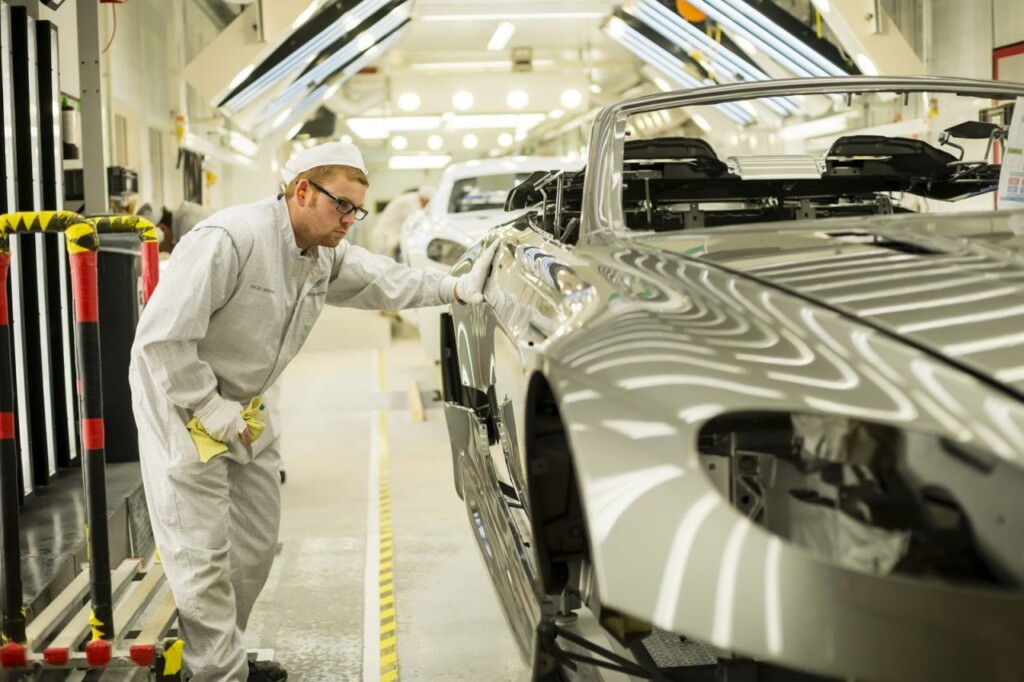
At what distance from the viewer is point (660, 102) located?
2.90m

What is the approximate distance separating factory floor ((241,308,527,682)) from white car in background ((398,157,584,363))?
1045 mm

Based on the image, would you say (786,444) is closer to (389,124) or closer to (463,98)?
(463,98)

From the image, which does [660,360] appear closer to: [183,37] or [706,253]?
[706,253]

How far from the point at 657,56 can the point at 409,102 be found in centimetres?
364

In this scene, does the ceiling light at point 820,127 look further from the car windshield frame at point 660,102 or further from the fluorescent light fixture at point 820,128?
the car windshield frame at point 660,102

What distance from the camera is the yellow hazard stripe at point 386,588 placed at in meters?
3.38

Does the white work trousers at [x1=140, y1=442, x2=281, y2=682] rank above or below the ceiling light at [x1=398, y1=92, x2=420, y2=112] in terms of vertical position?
below

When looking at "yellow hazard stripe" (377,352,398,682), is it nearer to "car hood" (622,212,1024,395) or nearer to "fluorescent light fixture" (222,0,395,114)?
"car hood" (622,212,1024,395)

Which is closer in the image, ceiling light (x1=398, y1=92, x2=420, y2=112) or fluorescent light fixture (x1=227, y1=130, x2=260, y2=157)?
fluorescent light fixture (x1=227, y1=130, x2=260, y2=157)

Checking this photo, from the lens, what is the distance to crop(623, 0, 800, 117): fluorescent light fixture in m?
11.9

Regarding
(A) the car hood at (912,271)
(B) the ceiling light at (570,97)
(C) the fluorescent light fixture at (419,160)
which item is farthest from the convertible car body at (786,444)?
(C) the fluorescent light fixture at (419,160)

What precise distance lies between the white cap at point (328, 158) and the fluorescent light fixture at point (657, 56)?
1036cm

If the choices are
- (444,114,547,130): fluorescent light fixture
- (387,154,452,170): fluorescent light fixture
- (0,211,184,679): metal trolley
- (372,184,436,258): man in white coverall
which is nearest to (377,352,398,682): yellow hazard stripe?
(0,211,184,679): metal trolley

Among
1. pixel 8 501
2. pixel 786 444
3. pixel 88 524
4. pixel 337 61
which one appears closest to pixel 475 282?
pixel 88 524
